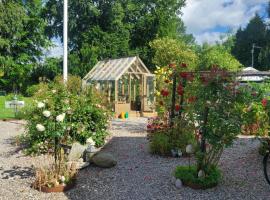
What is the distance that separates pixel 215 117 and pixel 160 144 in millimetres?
2620

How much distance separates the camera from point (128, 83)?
1789 centimetres

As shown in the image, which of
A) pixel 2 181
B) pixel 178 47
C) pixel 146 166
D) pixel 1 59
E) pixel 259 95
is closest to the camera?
pixel 2 181

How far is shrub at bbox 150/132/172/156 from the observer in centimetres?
757

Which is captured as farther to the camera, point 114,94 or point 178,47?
point 178,47

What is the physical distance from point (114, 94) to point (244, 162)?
34.0 feet

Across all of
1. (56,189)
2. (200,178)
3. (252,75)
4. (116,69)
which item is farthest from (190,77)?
(116,69)

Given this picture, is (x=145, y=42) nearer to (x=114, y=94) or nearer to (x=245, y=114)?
(x=114, y=94)

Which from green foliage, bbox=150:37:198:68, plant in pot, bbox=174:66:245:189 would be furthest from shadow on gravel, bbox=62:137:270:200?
green foliage, bbox=150:37:198:68

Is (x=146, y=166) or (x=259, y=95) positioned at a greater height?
(x=259, y=95)

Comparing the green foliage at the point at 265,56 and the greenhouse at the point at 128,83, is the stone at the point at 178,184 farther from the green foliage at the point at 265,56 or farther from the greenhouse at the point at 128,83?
the green foliage at the point at 265,56

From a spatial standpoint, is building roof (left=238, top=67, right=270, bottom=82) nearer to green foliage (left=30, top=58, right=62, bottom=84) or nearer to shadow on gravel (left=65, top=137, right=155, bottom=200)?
shadow on gravel (left=65, top=137, right=155, bottom=200)

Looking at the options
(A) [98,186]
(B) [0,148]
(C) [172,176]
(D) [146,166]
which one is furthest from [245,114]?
(B) [0,148]

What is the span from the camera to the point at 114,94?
16.7 metres

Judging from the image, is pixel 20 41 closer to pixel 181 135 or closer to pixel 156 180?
pixel 181 135
